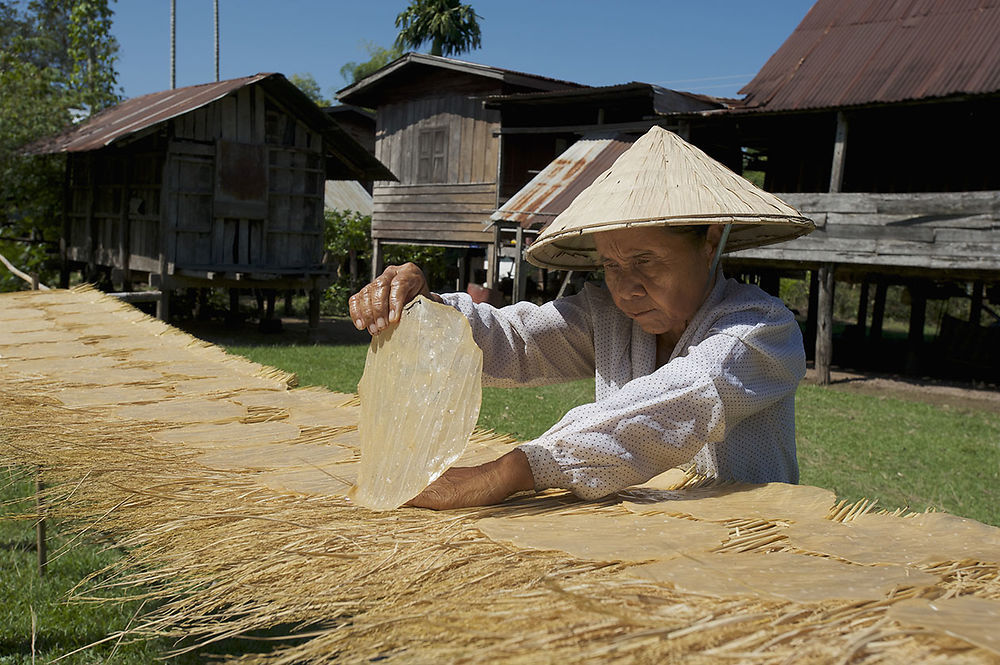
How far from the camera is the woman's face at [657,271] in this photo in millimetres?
1979

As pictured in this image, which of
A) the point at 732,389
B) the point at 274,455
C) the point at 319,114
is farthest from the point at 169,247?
the point at 732,389

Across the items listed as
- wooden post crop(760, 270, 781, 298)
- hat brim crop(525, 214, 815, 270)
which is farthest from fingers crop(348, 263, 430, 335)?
wooden post crop(760, 270, 781, 298)

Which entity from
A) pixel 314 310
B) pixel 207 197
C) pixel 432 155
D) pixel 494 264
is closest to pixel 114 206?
pixel 207 197

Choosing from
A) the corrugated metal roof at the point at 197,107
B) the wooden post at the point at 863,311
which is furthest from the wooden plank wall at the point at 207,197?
the wooden post at the point at 863,311

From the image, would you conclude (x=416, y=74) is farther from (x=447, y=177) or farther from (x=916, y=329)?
(x=916, y=329)

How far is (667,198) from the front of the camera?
1862 millimetres

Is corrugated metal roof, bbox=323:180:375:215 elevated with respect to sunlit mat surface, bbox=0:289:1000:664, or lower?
elevated

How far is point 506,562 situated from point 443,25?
109 ft

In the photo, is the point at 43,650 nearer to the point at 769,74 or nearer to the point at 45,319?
the point at 45,319

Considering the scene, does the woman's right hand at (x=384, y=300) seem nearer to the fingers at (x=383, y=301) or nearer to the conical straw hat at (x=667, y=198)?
the fingers at (x=383, y=301)

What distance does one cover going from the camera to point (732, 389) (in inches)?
70.1

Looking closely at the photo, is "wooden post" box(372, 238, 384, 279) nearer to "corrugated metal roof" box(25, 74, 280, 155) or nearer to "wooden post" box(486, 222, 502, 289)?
"wooden post" box(486, 222, 502, 289)

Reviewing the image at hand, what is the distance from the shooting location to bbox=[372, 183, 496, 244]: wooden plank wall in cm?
1642

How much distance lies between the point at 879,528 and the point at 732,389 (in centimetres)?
39
